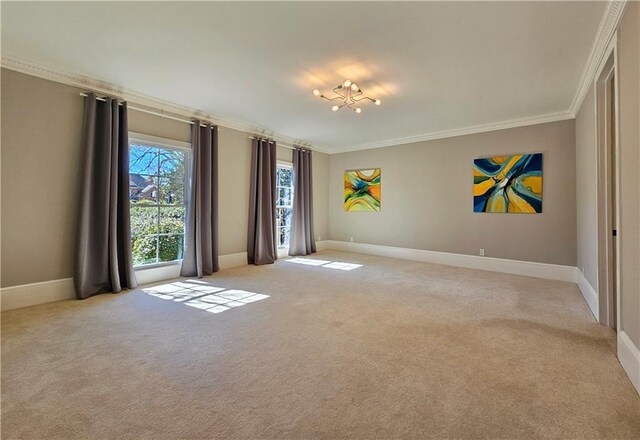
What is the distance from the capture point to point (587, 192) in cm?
336

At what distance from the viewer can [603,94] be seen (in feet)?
9.09

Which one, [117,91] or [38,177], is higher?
[117,91]

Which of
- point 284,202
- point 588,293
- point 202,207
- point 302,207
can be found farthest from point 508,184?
point 202,207

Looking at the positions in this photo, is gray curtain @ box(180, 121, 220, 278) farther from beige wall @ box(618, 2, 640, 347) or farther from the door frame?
the door frame

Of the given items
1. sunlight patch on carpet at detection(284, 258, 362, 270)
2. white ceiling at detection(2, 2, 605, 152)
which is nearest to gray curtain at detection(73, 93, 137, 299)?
white ceiling at detection(2, 2, 605, 152)

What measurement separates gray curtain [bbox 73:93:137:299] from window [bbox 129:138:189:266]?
259 mm

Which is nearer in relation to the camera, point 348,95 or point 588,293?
point 588,293

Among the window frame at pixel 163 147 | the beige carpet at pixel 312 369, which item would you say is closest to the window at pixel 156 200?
the window frame at pixel 163 147

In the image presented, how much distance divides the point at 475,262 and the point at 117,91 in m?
6.13

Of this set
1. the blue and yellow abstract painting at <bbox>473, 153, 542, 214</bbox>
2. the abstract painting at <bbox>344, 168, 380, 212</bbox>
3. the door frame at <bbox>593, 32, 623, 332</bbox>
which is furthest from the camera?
Result: the abstract painting at <bbox>344, 168, 380, 212</bbox>

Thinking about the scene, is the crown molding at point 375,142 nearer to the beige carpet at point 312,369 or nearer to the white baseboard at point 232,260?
the white baseboard at point 232,260

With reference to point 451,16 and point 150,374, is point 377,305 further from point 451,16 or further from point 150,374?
point 451,16

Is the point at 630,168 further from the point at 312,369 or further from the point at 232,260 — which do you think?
the point at 232,260

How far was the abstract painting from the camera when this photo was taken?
21.2 feet
